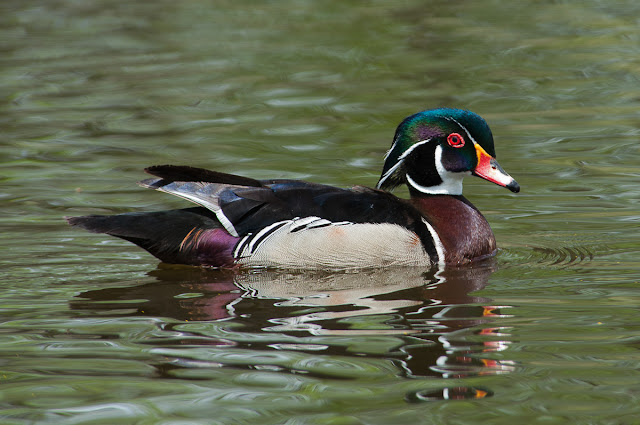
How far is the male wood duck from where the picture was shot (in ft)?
26.3

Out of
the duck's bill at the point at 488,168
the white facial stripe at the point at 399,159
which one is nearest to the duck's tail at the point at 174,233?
the white facial stripe at the point at 399,159

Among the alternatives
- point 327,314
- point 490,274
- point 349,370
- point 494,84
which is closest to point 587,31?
point 494,84

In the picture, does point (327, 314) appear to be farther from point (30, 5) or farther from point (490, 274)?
point (30, 5)

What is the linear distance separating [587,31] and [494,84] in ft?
10.0

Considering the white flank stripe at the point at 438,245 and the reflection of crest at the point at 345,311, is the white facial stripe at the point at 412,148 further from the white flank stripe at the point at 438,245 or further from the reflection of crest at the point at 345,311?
the reflection of crest at the point at 345,311

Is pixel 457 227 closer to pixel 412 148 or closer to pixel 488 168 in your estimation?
pixel 488 168

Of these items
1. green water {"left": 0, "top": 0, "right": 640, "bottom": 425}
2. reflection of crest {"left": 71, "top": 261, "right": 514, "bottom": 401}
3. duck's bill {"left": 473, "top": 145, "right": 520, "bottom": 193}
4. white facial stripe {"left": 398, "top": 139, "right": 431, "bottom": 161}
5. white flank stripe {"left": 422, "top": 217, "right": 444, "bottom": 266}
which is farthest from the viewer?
white facial stripe {"left": 398, "top": 139, "right": 431, "bottom": 161}

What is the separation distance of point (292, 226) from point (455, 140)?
1482 mm

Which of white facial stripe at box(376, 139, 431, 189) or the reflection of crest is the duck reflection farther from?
white facial stripe at box(376, 139, 431, 189)

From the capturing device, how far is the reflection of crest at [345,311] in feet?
19.8

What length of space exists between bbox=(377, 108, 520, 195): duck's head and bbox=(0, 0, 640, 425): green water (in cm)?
72

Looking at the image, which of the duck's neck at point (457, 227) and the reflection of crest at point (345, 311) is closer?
the reflection of crest at point (345, 311)

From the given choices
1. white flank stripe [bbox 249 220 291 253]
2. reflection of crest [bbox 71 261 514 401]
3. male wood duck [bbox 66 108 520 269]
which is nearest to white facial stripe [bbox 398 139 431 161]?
male wood duck [bbox 66 108 520 269]

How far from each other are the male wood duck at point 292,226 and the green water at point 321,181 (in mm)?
166
